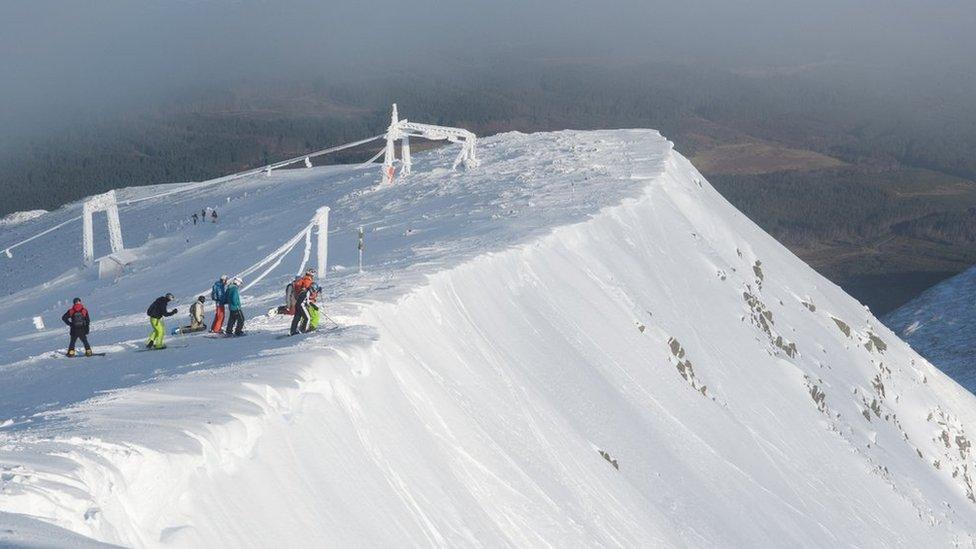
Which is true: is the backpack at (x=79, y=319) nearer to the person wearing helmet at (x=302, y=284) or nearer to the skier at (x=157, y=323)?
the skier at (x=157, y=323)

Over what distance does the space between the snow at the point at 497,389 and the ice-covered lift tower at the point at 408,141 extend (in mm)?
1053

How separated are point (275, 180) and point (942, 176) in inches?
6017

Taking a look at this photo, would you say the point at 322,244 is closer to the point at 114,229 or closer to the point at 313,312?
the point at 313,312

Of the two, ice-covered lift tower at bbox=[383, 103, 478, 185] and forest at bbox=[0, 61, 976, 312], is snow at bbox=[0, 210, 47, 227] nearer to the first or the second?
ice-covered lift tower at bbox=[383, 103, 478, 185]

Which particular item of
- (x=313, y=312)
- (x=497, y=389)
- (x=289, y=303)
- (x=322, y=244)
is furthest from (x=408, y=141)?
(x=313, y=312)

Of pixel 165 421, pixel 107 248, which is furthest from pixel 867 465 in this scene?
pixel 107 248

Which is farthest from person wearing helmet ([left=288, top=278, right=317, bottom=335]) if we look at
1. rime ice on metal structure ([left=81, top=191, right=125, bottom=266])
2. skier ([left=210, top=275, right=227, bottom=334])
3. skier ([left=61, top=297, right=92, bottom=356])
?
rime ice on metal structure ([left=81, top=191, right=125, bottom=266])

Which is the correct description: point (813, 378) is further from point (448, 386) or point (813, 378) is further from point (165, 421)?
point (165, 421)

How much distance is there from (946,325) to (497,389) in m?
76.1

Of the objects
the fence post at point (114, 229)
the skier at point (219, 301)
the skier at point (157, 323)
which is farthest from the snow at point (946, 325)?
the skier at point (157, 323)

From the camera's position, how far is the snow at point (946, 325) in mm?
77062

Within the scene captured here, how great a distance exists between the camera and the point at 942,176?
186m

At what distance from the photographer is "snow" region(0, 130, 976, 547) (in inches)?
424

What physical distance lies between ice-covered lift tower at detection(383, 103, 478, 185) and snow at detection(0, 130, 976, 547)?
1.05 m
